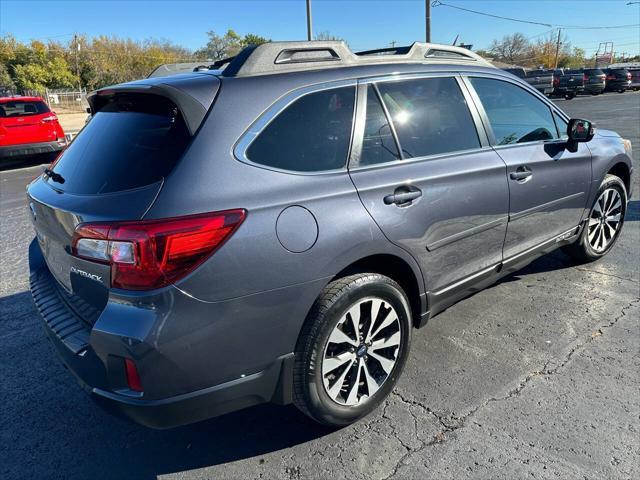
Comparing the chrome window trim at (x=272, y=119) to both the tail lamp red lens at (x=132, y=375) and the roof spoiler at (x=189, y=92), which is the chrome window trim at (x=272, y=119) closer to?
the roof spoiler at (x=189, y=92)

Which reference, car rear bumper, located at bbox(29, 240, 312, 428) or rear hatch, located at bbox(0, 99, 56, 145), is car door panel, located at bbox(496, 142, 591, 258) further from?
rear hatch, located at bbox(0, 99, 56, 145)

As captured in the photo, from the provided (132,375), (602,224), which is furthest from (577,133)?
(132,375)

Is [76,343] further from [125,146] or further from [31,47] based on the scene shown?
[31,47]

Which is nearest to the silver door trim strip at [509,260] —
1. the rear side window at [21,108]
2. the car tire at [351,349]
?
the car tire at [351,349]

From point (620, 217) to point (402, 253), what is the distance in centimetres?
329

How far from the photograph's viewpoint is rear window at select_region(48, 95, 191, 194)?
214cm

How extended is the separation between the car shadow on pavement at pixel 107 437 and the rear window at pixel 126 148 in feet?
3.70

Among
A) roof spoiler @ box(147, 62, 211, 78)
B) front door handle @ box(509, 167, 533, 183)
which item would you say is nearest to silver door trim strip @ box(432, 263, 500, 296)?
front door handle @ box(509, 167, 533, 183)

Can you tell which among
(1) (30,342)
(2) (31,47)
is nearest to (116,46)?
(2) (31,47)

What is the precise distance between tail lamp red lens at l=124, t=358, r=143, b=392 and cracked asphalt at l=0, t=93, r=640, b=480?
642mm

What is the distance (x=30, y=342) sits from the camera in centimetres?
362

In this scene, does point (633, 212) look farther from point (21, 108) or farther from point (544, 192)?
point (21, 108)

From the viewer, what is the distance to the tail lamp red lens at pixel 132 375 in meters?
1.96

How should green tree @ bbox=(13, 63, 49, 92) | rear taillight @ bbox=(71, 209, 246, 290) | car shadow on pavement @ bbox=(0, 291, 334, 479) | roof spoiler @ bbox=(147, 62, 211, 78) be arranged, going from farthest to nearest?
green tree @ bbox=(13, 63, 49, 92) → roof spoiler @ bbox=(147, 62, 211, 78) → car shadow on pavement @ bbox=(0, 291, 334, 479) → rear taillight @ bbox=(71, 209, 246, 290)
